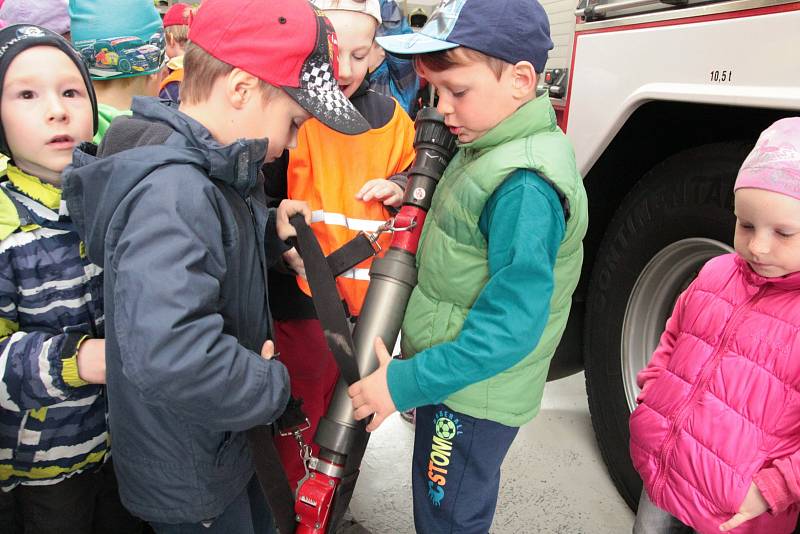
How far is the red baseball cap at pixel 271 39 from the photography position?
114 centimetres

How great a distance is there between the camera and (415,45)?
1313mm

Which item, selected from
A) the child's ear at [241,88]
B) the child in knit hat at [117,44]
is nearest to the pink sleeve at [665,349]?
the child's ear at [241,88]

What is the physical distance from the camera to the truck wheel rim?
201 centimetres

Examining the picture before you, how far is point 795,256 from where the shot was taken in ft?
4.10

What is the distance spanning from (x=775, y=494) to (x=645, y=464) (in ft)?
1.03

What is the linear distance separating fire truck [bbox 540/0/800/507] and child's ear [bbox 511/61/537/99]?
17.0 inches

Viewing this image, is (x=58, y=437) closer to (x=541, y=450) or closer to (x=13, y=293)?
(x=13, y=293)

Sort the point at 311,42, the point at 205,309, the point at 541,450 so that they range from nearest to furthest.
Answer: the point at 205,309
the point at 311,42
the point at 541,450

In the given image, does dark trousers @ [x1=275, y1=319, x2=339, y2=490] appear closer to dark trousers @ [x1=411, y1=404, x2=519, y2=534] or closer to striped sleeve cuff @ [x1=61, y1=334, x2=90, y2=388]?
dark trousers @ [x1=411, y1=404, x2=519, y2=534]

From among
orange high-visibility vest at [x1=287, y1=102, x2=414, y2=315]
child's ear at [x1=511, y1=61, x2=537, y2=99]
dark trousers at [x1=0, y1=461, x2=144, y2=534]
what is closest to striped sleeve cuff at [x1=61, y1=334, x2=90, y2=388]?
dark trousers at [x1=0, y1=461, x2=144, y2=534]

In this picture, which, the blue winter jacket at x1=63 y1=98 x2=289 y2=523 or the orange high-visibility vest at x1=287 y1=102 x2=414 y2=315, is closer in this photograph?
the blue winter jacket at x1=63 y1=98 x2=289 y2=523

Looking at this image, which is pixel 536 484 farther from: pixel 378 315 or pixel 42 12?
pixel 42 12

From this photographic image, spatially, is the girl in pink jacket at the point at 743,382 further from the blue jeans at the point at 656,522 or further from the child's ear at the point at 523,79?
the child's ear at the point at 523,79

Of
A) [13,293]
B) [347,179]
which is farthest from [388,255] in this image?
[13,293]
